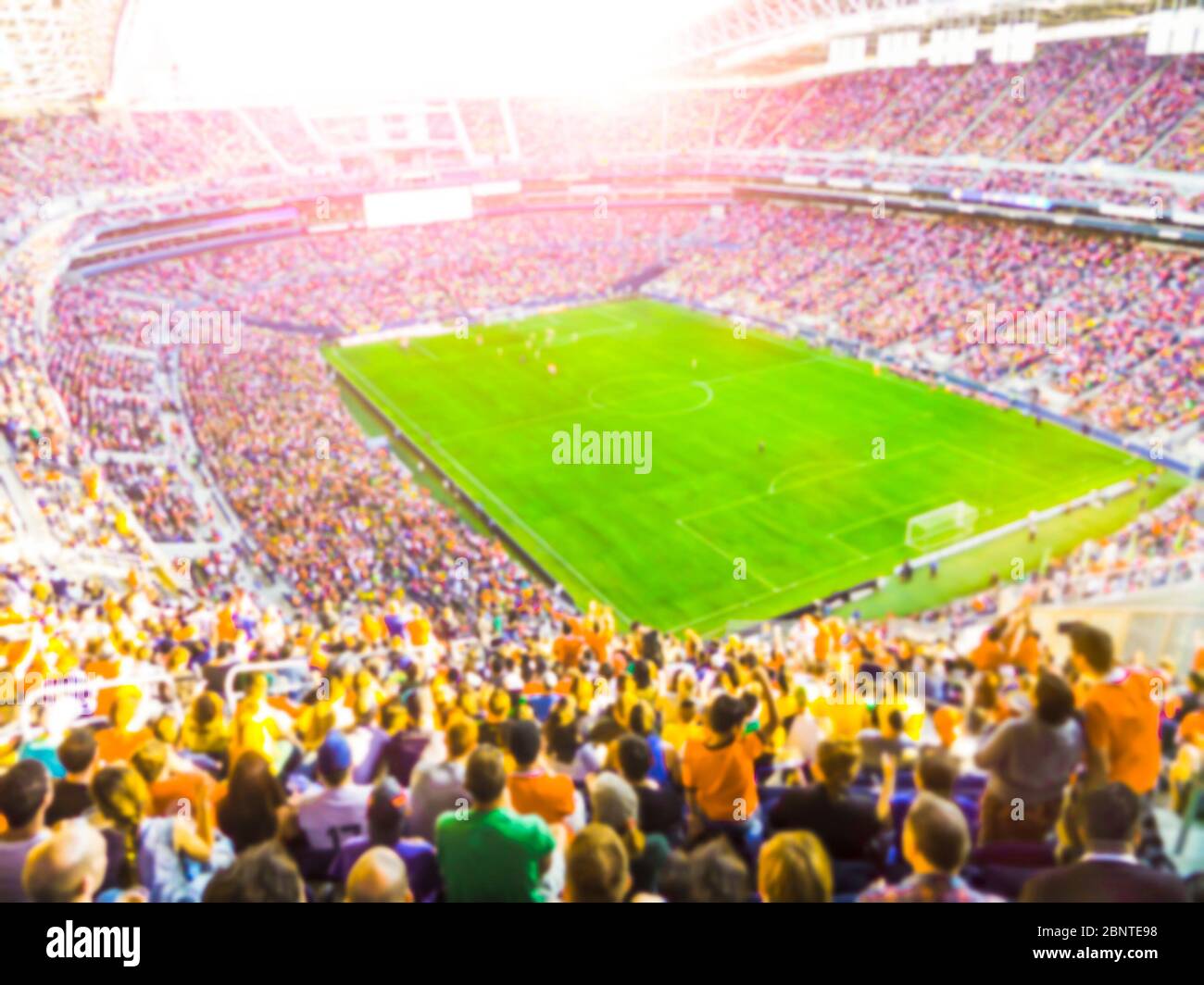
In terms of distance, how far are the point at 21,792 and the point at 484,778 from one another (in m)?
2.34

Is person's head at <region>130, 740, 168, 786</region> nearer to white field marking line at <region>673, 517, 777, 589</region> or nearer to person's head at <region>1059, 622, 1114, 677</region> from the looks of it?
person's head at <region>1059, 622, 1114, 677</region>

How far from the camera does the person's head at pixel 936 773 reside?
16.1 ft

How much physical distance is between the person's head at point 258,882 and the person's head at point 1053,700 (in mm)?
4005

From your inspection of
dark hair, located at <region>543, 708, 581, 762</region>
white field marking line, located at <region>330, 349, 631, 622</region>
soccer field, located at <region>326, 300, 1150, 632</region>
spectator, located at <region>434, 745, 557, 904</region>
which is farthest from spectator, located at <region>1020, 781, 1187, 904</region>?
white field marking line, located at <region>330, 349, 631, 622</region>

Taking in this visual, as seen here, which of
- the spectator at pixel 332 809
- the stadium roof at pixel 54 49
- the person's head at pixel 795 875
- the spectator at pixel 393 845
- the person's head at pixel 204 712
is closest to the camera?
the person's head at pixel 795 875

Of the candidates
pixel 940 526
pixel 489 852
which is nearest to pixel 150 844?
pixel 489 852

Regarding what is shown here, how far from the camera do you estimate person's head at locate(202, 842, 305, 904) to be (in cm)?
388

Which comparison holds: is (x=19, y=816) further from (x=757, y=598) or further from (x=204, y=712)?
(x=757, y=598)

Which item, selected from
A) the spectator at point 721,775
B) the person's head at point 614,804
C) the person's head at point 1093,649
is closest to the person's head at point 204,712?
the person's head at point 614,804

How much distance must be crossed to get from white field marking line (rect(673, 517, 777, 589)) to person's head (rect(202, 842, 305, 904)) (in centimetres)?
2361

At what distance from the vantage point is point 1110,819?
4070 millimetres

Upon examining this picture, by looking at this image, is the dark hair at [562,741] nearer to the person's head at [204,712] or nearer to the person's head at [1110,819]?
the person's head at [204,712]

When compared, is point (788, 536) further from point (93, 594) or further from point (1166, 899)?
point (1166, 899)

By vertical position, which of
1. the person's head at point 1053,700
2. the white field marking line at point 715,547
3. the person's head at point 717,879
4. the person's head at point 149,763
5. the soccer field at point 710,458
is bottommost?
the person's head at point 717,879
